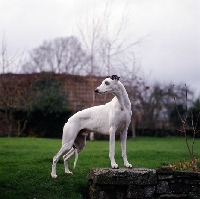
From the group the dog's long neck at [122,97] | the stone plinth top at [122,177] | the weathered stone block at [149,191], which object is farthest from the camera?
the weathered stone block at [149,191]

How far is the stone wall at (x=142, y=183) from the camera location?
7.79 m

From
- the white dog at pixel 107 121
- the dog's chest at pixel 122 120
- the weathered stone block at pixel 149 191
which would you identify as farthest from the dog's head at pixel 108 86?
the weathered stone block at pixel 149 191

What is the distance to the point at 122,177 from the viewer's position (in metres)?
7.79

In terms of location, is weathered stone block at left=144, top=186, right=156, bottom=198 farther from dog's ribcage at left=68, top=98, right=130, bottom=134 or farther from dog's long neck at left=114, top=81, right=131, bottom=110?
dog's long neck at left=114, top=81, right=131, bottom=110

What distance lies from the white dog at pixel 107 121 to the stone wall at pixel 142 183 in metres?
0.29

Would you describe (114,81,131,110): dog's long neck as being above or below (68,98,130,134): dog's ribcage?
above

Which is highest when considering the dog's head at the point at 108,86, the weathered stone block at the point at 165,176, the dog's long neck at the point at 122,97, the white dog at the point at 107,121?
the dog's head at the point at 108,86

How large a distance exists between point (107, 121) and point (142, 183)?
4.72ft

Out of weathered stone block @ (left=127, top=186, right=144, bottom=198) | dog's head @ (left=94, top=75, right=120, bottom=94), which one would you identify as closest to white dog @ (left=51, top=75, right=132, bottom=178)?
dog's head @ (left=94, top=75, right=120, bottom=94)

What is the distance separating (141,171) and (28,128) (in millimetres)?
21899

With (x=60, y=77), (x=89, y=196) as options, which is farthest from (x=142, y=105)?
(x=89, y=196)

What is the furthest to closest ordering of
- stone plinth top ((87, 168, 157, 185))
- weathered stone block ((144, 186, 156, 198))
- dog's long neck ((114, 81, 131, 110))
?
1. weathered stone block ((144, 186, 156, 198))
2. dog's long neck ((114, 81, 131, 110))
3. stone plinth top ((87, 168, 157, 185))

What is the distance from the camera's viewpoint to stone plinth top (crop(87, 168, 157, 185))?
775 centimetres

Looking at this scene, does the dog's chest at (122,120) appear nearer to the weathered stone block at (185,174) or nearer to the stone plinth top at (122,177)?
the stone plinth top at (122,177)
